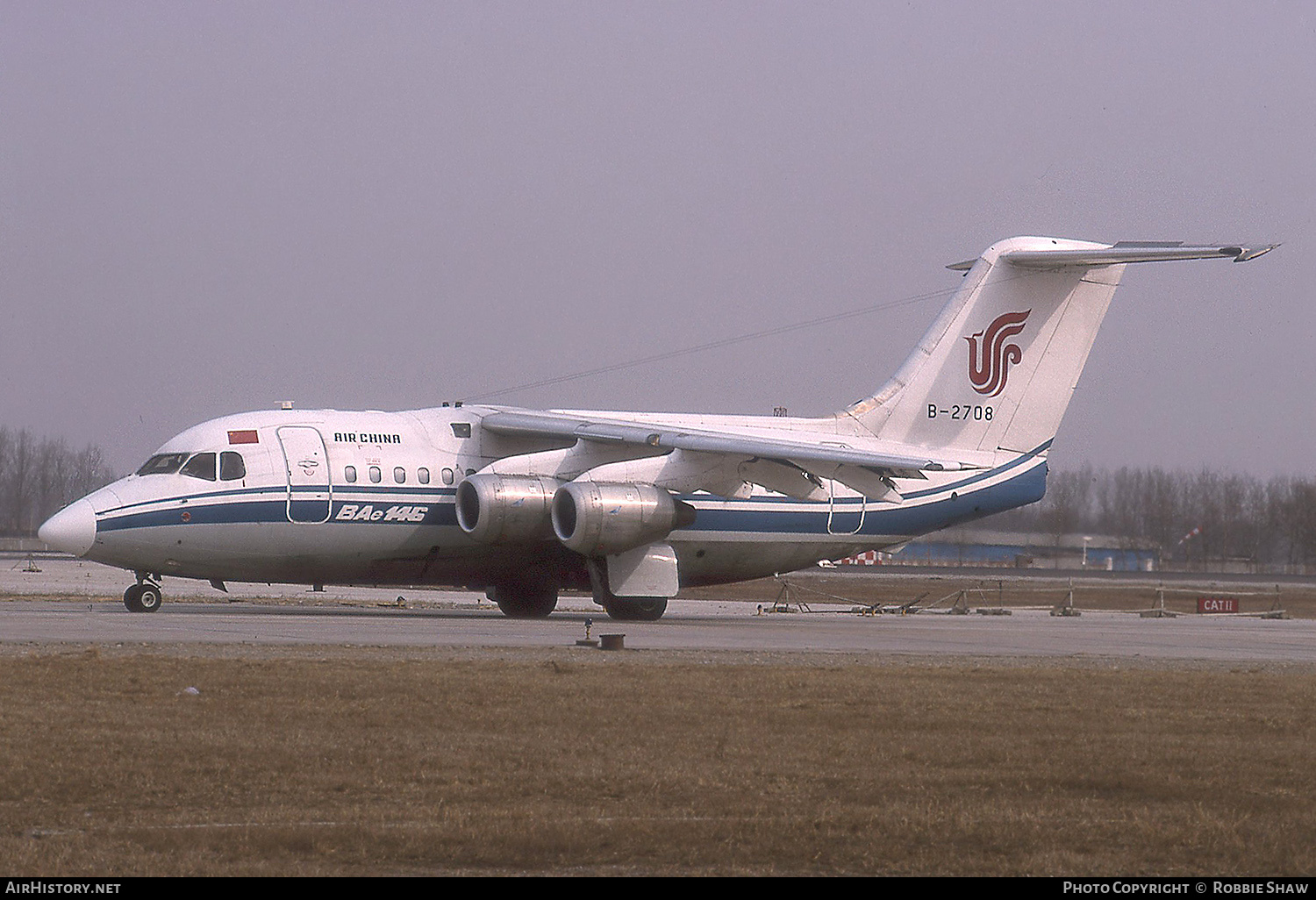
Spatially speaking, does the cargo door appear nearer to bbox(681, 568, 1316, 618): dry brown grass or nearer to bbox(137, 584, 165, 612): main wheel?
bbox(137, 584, 165, 612): main wheel

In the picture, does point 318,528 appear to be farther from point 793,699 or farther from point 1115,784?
point 1115,784

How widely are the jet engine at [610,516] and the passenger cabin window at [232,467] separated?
5153 millimetres

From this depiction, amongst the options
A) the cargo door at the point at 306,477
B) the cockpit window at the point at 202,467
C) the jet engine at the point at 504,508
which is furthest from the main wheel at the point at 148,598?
the jet engine at the point at 504,508

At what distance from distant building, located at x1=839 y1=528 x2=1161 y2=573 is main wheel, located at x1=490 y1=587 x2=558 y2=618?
3687cm

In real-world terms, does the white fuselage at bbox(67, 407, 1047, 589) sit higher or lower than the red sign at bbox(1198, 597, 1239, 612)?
higher

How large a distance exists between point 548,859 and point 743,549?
21.6 meters

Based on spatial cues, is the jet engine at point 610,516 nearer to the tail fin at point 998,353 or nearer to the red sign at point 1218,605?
the tail fin at point 998,353

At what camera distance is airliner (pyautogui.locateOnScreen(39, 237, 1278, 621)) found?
2514 centimetres

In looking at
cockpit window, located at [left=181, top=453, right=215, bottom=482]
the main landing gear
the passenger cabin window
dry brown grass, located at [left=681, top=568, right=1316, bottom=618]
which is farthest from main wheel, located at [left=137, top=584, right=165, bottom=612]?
dry brown grass, located at [left=681, top=568, right=1316, bottom=618]

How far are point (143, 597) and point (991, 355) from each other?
16508mm

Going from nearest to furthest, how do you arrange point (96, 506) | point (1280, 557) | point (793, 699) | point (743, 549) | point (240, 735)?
point (240, 735)
point (793, 699)
point (96, 506)
point (743, 549)
point (1280, 557)
